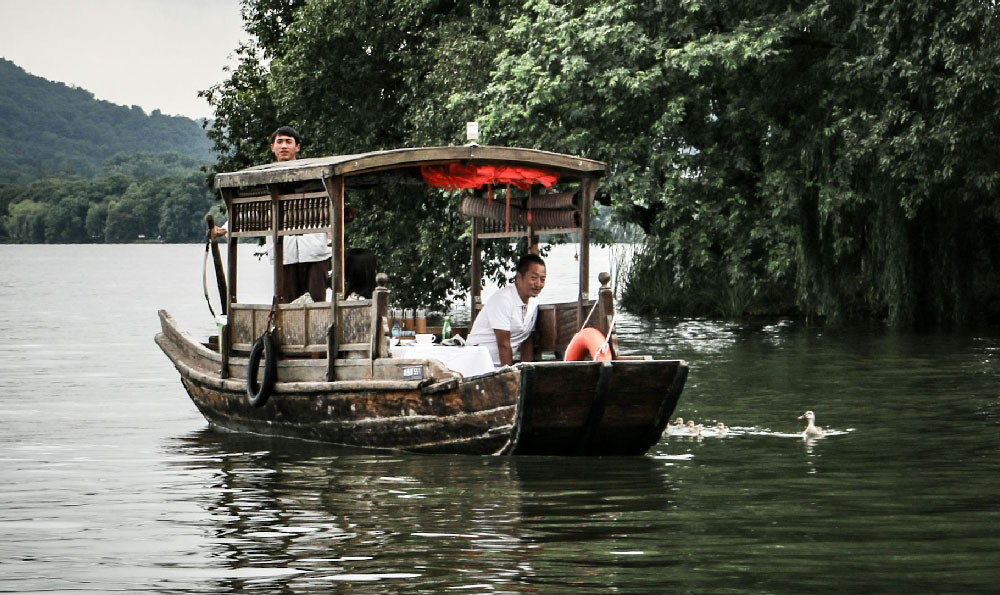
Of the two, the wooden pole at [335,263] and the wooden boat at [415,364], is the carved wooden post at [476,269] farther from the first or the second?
the wooden pole at [335,263]

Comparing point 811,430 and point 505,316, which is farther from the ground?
point 505,316

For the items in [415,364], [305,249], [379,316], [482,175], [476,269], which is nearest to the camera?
[415,364]

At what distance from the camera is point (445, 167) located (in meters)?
14.3

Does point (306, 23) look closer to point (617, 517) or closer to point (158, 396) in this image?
point (158, 396)

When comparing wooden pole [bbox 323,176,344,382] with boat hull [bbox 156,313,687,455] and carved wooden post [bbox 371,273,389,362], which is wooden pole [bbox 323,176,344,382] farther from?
carved wooden post [bbox 371,273,389,362]

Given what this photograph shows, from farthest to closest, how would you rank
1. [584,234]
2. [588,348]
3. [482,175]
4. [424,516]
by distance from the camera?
1. [482,175]
2. [584,234]
3. [588,348]
4. [424,516]

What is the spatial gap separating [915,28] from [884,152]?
1959 mm

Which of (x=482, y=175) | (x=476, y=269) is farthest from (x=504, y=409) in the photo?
(x=476, y=269)

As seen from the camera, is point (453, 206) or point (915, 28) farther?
point (453, 206)

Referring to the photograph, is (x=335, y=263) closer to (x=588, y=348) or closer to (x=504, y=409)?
(x=504, y=409)

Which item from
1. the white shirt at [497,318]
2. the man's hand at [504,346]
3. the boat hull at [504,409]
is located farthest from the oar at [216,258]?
the man's hand at [504,346]

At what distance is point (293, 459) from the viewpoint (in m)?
13.5

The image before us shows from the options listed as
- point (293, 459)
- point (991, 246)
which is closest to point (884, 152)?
point (991, 246)

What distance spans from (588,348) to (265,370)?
3514 millimetres
